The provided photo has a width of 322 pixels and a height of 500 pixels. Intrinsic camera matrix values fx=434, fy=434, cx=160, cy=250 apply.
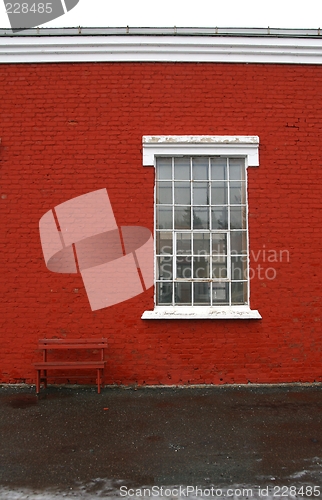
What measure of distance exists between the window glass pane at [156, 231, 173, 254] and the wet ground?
2.01 metres

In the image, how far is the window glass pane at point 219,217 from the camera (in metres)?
6.59

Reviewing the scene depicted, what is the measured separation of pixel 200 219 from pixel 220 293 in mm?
1157

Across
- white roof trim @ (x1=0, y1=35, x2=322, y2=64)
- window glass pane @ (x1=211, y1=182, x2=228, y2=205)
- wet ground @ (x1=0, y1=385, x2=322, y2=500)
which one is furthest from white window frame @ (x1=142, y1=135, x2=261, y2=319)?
white roof trim @ (x1=0, y1=35, x2=322, y2=64)

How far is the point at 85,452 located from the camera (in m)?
4.32

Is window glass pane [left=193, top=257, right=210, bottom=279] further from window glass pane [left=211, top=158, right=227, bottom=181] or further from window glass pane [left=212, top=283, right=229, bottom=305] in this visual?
window glass pane [left=211, top=158, right=227, bottom=181]

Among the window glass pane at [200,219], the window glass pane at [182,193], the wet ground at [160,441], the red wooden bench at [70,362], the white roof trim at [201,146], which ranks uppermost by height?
the white roof trim at [201,146]

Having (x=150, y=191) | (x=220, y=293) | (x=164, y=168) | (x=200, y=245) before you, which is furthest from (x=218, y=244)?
(x=164, y=168)

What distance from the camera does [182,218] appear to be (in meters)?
6.59

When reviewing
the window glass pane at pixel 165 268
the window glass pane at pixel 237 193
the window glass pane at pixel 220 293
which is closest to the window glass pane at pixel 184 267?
the window glass pane at pixel 165 268

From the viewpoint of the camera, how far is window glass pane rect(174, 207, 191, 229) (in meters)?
6.57

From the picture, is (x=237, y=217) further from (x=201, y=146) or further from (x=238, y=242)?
(x=201, y=146)

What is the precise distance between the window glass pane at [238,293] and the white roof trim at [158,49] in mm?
3376

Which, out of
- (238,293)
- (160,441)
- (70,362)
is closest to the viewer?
(160,441)

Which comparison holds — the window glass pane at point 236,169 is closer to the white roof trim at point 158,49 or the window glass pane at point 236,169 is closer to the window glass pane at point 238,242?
the window glass pane at point 238,242
